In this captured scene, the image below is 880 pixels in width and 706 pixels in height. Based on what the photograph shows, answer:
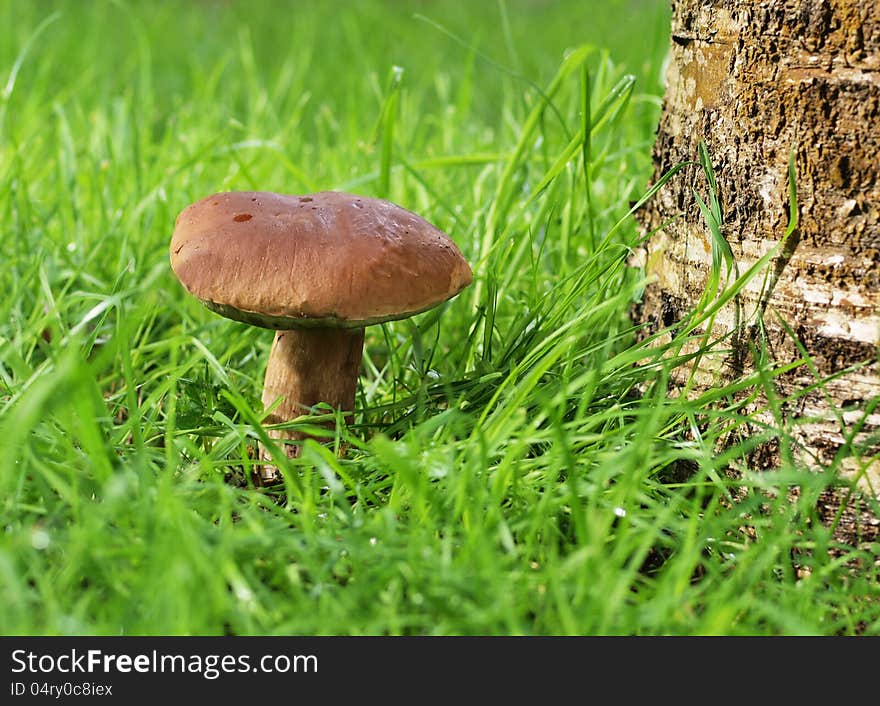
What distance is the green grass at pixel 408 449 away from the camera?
94cm

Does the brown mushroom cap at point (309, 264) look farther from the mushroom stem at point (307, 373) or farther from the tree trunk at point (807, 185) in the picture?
the tree trunk at point (807, 185)

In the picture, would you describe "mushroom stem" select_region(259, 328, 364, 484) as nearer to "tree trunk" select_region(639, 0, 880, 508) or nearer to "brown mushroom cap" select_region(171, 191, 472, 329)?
"brown mushroom cap" select_region(171, 191, 472, 329)

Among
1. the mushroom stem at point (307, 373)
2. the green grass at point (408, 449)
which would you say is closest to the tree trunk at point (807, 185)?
the green grass at point (408, 449)

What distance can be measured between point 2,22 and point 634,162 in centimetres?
280

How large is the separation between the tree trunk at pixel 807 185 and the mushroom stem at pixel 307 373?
23.4 inches

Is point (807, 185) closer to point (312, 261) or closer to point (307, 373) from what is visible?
point (312, 261)

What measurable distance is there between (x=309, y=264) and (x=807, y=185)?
719 millimetres

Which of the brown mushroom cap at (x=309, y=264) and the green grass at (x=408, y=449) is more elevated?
the brown mushroom cap at (x=309, y=264)

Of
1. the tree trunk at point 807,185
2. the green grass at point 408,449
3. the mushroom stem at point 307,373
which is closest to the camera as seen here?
the green grass at point 408,449

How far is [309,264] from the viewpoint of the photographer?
46.9 inches

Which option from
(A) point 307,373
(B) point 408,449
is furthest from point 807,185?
(A) point 307,373
